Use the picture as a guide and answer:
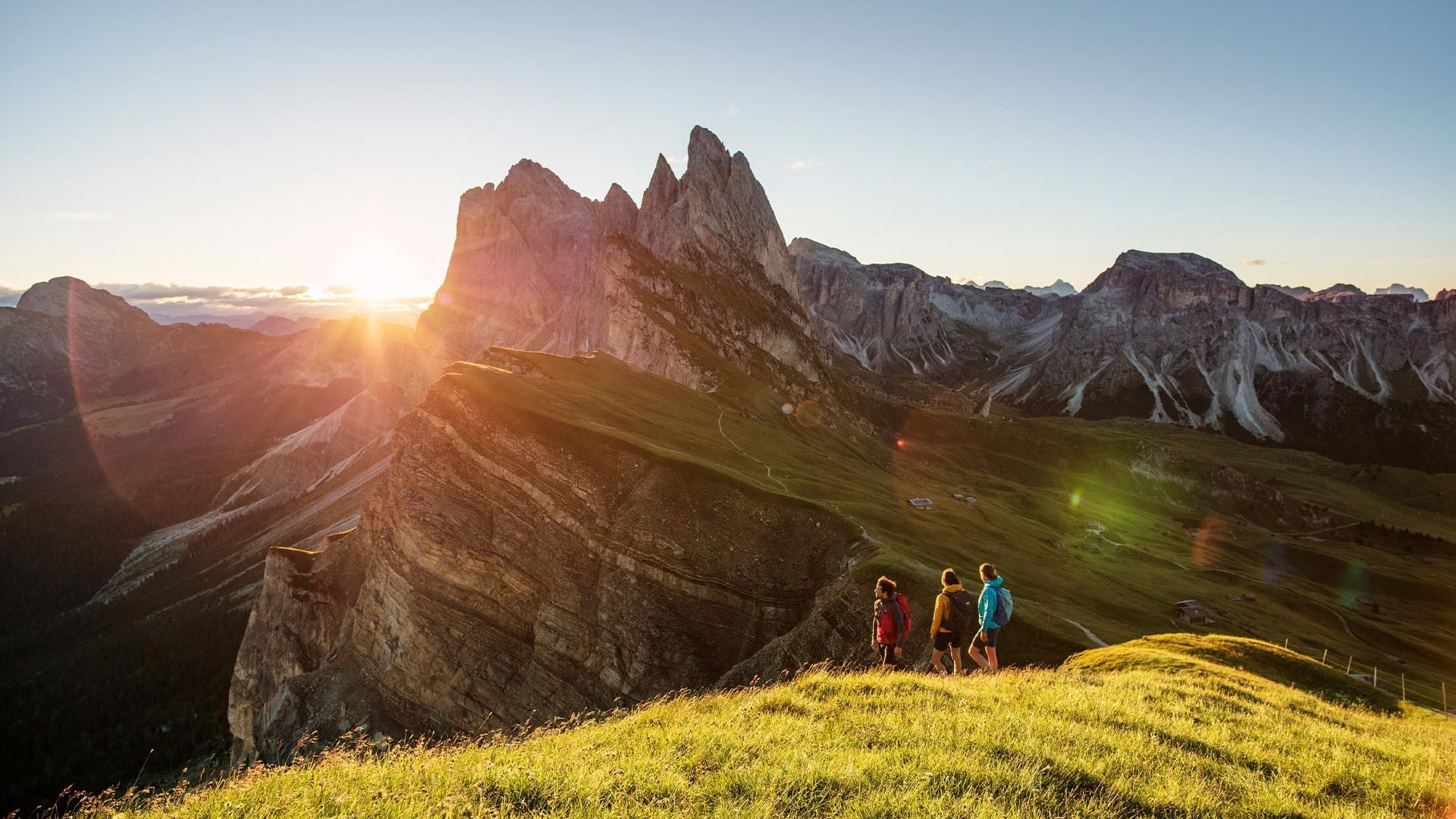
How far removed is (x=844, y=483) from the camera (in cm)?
7338

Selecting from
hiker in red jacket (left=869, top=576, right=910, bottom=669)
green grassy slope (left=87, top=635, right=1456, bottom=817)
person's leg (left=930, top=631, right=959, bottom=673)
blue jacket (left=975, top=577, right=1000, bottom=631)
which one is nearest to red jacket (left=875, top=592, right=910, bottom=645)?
hiker in red jacket (left=869, top=576, right=910, bottom=669)

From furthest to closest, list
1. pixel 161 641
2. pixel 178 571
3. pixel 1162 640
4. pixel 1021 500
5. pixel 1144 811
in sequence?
pixel 178 571, pixel 161 641, pixel 1021 500, pixel 1162 640, pixel 1144 811

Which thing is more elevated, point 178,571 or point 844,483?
point 844,483

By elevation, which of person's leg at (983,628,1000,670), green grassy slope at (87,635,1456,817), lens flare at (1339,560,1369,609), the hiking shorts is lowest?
lens flare at (1339,560,1369,609)

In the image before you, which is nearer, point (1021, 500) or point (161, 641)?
point (1021, 500)

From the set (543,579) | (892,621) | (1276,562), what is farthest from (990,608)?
(1276,562)

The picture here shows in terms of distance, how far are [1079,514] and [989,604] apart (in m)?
113

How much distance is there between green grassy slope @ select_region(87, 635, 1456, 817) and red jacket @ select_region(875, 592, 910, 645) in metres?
6.65

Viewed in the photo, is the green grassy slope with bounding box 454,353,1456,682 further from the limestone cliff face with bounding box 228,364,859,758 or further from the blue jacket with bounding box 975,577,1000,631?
the blue jacket with bounding box 975,577,1000,631

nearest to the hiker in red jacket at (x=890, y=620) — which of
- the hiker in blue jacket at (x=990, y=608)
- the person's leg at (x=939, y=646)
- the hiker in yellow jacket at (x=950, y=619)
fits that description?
the hiker in yellow jacket at (x=950, y=619)

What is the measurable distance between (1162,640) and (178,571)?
24751cm

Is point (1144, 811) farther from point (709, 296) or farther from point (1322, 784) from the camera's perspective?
point (709, 296)

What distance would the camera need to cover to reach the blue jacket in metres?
22.0

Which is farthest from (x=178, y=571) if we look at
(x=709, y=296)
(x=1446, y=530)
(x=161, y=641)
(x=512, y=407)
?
(x=1446, y=530)
